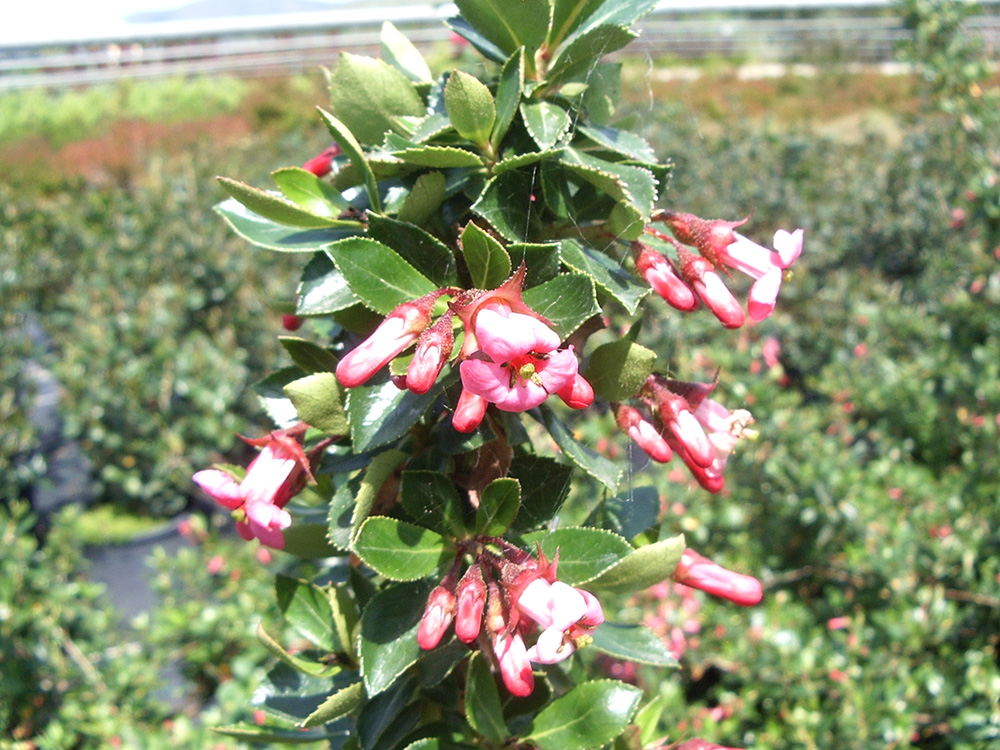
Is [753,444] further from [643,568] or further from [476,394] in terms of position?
[476,394]

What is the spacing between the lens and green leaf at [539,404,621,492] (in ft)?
2.35

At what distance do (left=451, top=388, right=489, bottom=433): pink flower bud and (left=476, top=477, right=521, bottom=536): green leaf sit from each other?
0.36 feet

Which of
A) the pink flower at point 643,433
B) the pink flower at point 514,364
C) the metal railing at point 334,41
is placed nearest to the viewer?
the pink flower at point 514,364

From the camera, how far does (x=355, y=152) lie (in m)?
0.74

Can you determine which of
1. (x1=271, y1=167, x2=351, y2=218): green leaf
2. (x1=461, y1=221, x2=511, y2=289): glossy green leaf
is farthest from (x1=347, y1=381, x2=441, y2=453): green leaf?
(x1=271, y1=167, x2=351, y2=218): green leaf

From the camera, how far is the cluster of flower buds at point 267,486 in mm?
742

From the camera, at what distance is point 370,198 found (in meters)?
0.78

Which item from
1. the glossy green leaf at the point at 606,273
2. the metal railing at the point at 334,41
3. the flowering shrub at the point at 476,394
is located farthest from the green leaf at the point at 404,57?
the metal railing at the point at 334,41

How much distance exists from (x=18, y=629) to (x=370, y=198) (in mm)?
1905

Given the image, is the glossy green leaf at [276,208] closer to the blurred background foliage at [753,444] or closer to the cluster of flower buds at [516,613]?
the cluster of flower buds at [516,613]

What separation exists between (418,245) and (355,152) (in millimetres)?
107

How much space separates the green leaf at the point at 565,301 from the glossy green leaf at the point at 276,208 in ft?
0.77

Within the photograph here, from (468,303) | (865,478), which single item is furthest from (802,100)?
(468,303)

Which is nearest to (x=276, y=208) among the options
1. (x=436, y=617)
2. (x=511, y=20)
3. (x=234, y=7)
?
(x=511, y=20)
